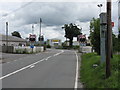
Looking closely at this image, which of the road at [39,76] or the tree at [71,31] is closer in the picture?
the road at [39,76]

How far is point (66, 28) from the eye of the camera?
11681 centimetres

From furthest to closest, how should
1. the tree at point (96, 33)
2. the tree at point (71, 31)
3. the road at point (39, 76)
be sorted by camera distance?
the tree at point (71, 31) < the tree at point (96, 33) < the road at point (39, 76)

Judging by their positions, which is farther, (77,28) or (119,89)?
(77,28)

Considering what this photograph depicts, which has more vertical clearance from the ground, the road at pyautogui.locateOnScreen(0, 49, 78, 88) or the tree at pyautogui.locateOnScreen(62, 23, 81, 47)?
the tree at pyautogui.locateOnScreen(62, 23, 81, 47)

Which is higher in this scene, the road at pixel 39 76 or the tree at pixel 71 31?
the tree at pixel 71 31

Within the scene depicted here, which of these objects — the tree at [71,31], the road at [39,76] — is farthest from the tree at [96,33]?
the tree at [71,31]

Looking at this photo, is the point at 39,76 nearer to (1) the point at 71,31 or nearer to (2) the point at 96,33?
(2) the point at 96,33

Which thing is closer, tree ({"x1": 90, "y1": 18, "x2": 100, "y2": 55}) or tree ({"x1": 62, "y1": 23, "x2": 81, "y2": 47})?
Answer: tree ({"x1": 90, "y1": 18, "x2": 100, "y2": 55})

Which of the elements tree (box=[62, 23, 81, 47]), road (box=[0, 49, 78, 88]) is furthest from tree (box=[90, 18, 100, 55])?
tree (box=[62, 23, 81, 47])

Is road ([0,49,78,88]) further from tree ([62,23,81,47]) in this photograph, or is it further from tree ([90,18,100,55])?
tree ([62,23,81,47])

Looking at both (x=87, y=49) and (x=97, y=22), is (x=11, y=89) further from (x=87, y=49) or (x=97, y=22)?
(x=87, y=49)

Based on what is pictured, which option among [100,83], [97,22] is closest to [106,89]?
[100,83]

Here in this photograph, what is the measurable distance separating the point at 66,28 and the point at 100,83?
106432 millimetres

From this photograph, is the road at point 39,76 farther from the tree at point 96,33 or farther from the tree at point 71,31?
the tree at point 71,31
